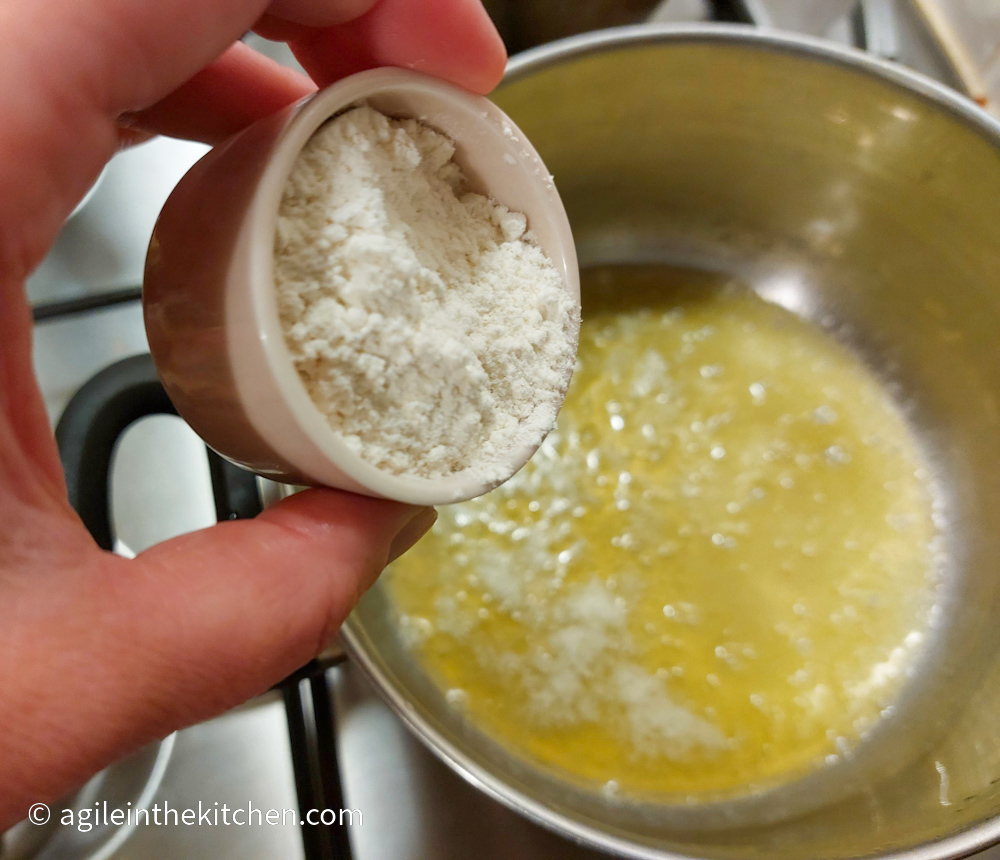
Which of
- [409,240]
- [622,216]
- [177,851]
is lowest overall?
[177,851]

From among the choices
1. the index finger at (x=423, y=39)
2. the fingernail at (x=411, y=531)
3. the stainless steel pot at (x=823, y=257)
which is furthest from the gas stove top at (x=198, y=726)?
the index finger at (x=423, y=39)

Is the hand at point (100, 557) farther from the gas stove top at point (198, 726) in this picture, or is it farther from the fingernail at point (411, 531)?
the gas stove top at point (198, 726)

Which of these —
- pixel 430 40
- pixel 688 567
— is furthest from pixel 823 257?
pixel 430 40

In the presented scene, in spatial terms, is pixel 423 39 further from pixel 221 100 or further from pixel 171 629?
pixel 171 629

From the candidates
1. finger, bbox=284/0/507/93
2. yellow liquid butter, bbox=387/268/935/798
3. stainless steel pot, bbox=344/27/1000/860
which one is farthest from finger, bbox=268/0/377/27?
yellow liquid butter, bbox=387/268/935/798

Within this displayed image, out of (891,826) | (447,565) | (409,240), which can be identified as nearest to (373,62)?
(409,240)

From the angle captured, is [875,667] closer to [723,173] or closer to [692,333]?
[692,333]
